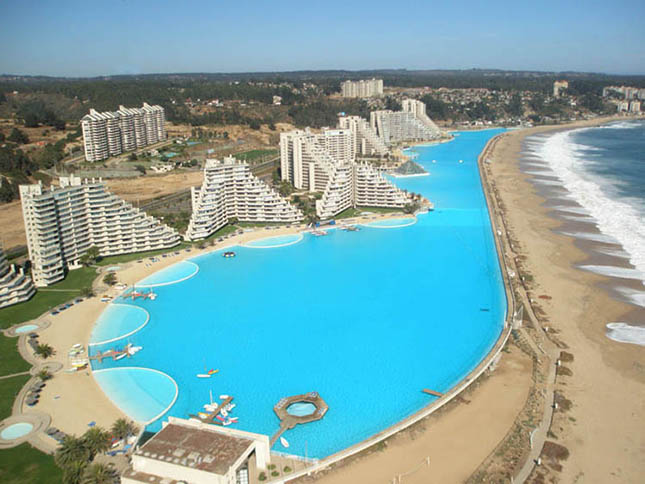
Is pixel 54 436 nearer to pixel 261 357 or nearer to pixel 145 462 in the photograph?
pixel 145 462

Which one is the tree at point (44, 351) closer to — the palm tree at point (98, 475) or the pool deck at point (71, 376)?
the pool deck at point (71, 376)

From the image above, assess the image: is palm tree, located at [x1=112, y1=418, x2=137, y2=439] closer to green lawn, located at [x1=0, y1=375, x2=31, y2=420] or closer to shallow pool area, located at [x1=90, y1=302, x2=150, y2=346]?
green lawn, located at [x1=0, y1=375, x2=31, y2=420]

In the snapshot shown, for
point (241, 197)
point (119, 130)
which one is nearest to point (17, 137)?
point (119, 130)

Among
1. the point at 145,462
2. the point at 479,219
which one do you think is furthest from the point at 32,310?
the point at 479,219

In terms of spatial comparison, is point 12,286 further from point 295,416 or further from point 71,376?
point 295,416

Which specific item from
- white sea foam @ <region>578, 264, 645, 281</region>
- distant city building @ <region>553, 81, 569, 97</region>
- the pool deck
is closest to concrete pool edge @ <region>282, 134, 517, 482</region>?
white sea foam @ <region>578, 264, 645, 281</region>
